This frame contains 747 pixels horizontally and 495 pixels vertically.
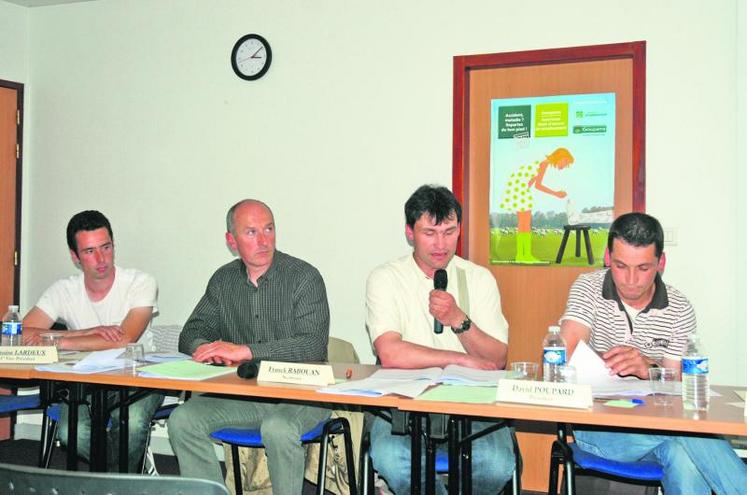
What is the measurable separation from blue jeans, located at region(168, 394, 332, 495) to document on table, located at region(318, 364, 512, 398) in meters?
0.42

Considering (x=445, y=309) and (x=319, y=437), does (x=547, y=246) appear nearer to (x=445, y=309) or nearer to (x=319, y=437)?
(x=445, y=309)

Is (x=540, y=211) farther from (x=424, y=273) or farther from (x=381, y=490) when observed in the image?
(x=381, y=490)

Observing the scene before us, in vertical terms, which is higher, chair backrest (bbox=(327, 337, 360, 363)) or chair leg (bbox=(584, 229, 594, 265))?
chair leg (bbox=(584, 229, 594, 265))

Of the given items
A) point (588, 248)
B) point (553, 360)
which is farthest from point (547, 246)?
point (553, 360)

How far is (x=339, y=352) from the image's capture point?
396 centimetres

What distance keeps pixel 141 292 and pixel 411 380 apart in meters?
1.96

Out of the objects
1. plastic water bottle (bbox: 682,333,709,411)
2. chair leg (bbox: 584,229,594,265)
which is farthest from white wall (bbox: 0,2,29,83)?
plastic water bottle (bbox: 682,333,709,411)

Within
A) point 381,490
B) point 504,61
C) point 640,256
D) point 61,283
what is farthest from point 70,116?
point 640,256

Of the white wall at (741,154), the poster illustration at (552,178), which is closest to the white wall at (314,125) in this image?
the white wall at (741,154)

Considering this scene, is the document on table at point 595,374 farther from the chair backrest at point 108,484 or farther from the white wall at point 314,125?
the chair backrest at point 108,484

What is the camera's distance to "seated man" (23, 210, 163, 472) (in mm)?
3758

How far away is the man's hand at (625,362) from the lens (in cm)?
286

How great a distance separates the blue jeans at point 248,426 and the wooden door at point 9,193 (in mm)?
2800

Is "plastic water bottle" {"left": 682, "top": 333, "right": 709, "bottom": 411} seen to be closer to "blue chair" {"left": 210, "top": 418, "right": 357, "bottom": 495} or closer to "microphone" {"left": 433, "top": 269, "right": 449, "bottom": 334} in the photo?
"microphone" {"left": 433, "top": 269, "right": 449, "bottom": 334}
